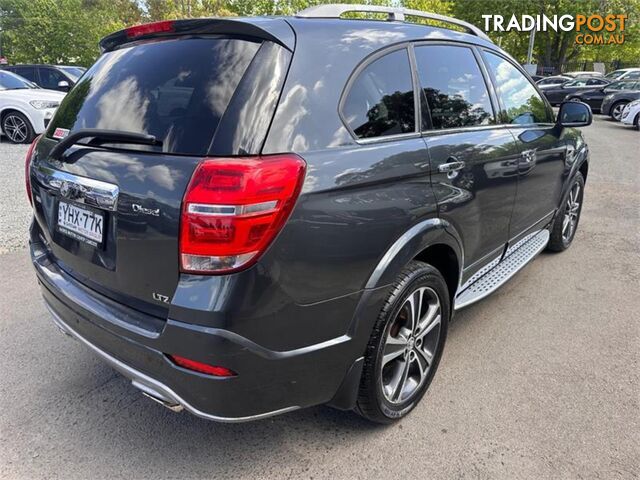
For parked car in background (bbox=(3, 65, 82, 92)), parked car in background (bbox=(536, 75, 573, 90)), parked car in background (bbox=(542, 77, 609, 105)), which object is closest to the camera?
parked car in background (bbox=(3, 65, 82, 92))

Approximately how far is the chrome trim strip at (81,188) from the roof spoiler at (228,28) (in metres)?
0.74

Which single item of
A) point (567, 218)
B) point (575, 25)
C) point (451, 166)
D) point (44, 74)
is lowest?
point (567, 218)

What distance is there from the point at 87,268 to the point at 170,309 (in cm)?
59

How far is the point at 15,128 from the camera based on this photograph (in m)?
10.5

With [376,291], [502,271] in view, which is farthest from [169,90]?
[502,271]

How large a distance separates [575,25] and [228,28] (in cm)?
4164

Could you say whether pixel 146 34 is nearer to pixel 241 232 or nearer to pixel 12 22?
pixel 241 232

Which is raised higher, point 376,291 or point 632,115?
point 376,291

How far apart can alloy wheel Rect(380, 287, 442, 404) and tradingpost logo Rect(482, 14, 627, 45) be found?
37220 millimetres

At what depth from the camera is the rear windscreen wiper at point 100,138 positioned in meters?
1.84

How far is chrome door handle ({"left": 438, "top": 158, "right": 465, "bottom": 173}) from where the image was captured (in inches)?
93.7

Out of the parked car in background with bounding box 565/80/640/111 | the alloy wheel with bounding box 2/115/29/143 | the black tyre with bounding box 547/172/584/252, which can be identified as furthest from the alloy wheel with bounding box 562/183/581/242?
the parked car in background with bounding box 565/80/640/111

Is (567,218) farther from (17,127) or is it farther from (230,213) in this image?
(17,127)

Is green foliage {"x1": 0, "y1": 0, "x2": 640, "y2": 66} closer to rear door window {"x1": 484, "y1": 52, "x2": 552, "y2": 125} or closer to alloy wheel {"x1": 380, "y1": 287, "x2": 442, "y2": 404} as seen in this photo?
rear door window {"x1": 484, "y1": 52, "x2": 552, "y2": 125}
